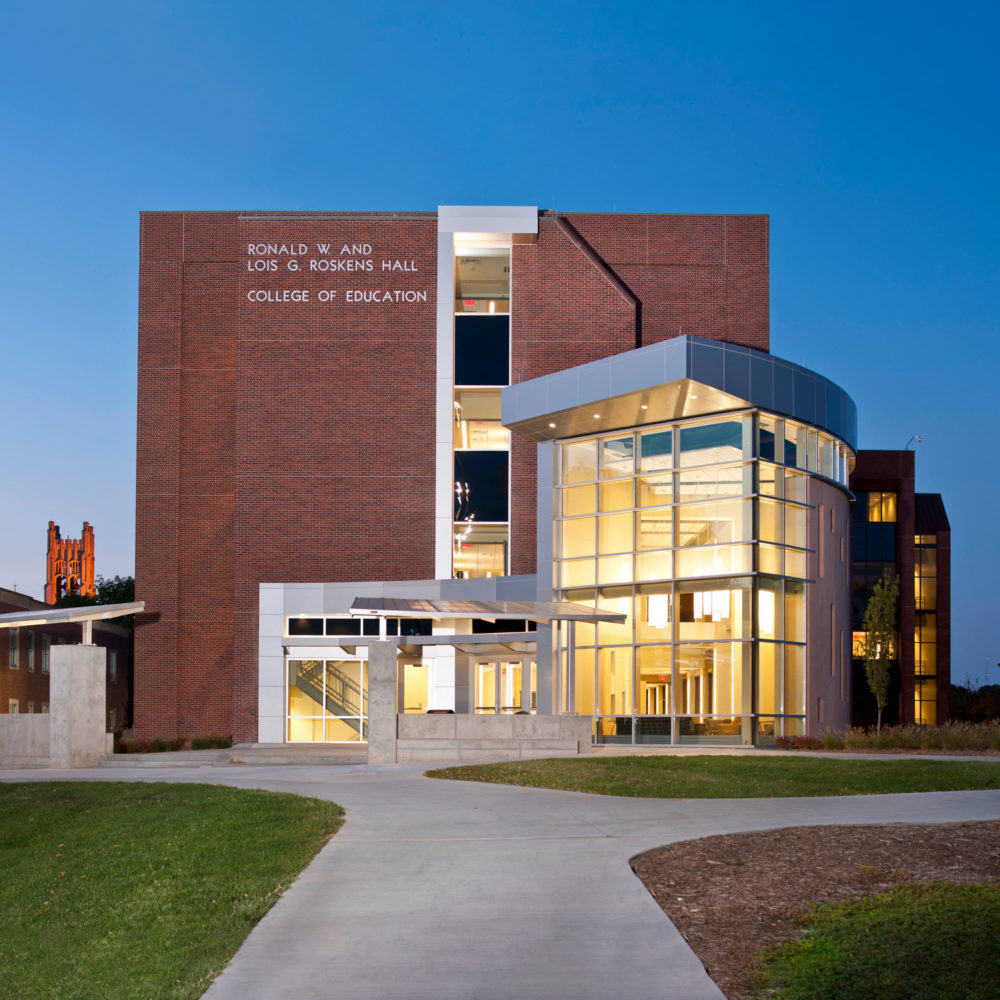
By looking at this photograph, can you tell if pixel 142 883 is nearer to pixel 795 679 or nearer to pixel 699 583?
pixel 699 583

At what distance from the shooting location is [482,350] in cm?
3806

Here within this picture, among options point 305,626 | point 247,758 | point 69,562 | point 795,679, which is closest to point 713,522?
point 795,679

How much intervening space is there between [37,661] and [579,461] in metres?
36.3

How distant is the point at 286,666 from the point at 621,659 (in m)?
11.4

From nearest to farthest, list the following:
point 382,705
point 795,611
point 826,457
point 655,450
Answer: point 382,705 < point 795,611 < point 655,450 < point 826,457

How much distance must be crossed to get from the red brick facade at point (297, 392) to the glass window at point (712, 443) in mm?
8682

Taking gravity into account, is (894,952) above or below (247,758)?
above

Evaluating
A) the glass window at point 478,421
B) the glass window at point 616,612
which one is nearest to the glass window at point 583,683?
the glass window at point 616,612

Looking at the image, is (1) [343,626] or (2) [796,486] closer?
(2) [796,486]

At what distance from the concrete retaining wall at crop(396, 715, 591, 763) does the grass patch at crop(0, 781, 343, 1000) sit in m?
6.27

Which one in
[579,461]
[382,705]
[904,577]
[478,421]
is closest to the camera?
[382,705]

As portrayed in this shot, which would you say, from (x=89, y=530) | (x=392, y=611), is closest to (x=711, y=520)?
(x=392, y=611)

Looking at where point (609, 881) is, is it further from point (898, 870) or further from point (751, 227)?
point (751, 227)

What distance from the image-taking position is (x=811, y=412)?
29516 millimetres
